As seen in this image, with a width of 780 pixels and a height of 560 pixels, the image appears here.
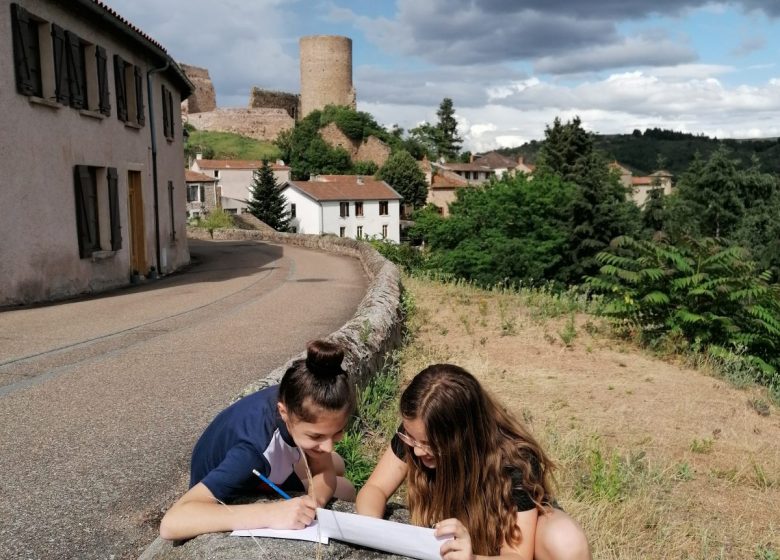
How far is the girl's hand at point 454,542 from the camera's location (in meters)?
2.32

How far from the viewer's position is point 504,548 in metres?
2.64

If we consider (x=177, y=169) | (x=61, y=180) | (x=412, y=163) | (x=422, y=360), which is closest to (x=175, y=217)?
(x=177, y=169)

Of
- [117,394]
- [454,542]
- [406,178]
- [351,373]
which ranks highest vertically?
[406,178]

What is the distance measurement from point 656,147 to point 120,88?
13996 cm

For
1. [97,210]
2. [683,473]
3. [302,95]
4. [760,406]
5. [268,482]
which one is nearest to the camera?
[268,482]

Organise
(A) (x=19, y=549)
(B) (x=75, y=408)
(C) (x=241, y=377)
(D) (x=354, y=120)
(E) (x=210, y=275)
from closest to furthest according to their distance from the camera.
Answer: (A) (x=19, y=549) → (B) (x=75, y=408) → (C) (x=241, y=377) → (E) (x=210, y=275) → (D) (x=354, y=120)

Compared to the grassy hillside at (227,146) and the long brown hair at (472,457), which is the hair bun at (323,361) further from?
the grassy hillside at (227,146)

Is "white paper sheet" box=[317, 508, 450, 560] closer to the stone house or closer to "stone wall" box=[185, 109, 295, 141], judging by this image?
the stone house

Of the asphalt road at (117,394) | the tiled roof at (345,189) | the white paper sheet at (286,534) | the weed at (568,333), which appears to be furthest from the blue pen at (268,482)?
the tiled roof at (345,189)

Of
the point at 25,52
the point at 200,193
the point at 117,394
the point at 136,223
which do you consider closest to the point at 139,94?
the point at 136,223

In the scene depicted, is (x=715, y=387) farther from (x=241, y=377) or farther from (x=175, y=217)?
(x=175, y=217)

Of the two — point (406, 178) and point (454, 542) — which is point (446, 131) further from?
point (454, 542)

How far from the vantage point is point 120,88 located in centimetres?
1490

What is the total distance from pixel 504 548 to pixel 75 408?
3.78 m
